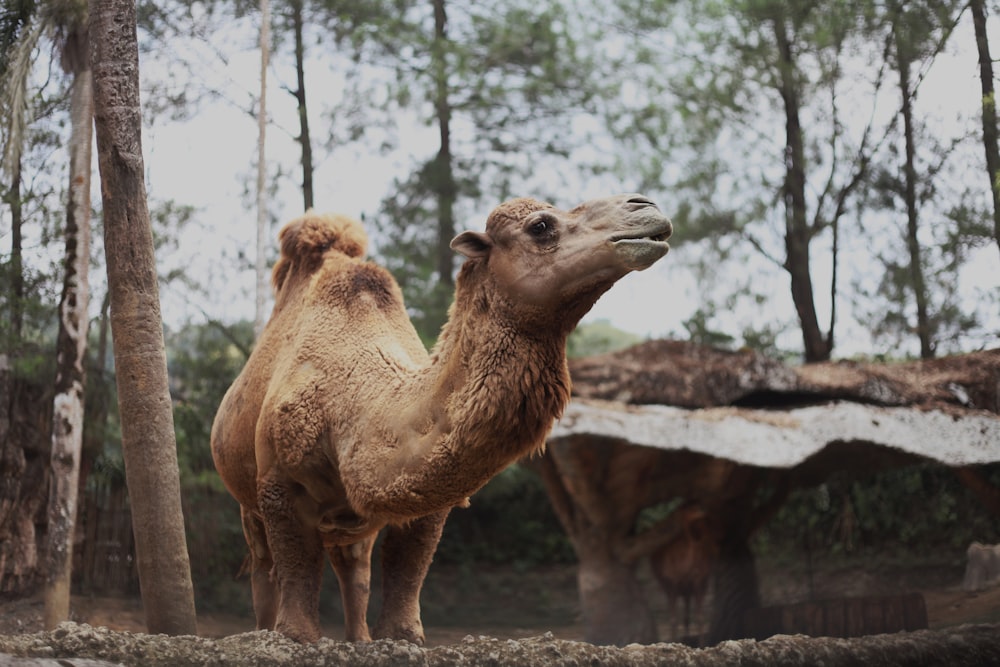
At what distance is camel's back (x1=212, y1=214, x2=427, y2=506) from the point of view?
4.92 metres

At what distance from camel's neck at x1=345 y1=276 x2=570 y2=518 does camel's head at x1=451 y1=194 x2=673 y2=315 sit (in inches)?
6.4

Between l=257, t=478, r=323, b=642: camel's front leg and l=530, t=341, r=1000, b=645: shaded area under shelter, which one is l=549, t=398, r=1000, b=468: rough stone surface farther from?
l=257, t=478, r=323, b=642: camel's front leg

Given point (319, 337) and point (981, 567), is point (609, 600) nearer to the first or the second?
point (981, 567)

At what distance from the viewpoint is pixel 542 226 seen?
399 centimetres

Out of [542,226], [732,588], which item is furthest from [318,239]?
[732,588]

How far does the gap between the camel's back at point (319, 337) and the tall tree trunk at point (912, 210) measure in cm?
610

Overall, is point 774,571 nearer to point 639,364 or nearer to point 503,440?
point 639,364

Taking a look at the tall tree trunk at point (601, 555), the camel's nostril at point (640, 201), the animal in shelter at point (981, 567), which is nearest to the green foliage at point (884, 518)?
the animal in shelter at point (981, 567)

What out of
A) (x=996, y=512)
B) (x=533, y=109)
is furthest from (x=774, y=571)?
(x=533, y=109)

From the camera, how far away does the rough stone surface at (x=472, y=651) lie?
3.43 m

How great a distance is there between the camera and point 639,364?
10.5 meters

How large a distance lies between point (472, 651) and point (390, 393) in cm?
106

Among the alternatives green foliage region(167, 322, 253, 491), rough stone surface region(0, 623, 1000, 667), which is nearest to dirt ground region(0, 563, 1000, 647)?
green foliage region(167, 322, 253, 491)

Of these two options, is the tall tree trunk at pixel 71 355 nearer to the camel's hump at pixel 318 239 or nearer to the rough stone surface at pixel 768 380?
the camel's hump at pixel 318 239
